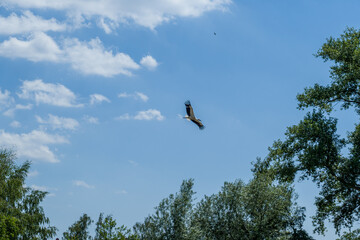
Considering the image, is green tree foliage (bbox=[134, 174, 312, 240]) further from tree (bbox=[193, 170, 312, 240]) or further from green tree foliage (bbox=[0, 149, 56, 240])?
green tree foliage (bbox=[0, 149, 56, 240])

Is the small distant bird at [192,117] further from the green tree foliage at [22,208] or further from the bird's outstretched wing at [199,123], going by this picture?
the green tree foliage at [22,208]

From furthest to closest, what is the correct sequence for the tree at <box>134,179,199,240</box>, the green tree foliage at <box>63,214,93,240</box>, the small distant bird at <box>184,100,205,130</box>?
the green tree foliage at <box>63,214,93,240</box>, the tree at <box>134,179,199,240</box>, the small distant bird at <box>184,100,205,130</box>

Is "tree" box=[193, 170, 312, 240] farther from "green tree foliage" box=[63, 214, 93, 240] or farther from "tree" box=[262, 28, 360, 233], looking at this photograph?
"green tree foliage" box=[63, 214, 93, 240]

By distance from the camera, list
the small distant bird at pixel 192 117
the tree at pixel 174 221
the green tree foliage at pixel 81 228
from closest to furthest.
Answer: the small distant bird at pixel 192 117, the tree at pixel 174 221, the green tree foliage at pixel 81 228

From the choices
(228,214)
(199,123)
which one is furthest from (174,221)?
(199,123)

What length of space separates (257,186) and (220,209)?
15.6ft

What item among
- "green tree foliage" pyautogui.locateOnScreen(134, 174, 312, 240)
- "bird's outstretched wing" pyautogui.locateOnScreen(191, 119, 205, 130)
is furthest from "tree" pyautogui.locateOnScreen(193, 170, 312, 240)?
"bird's outstretched wing" pyautogui.locateOnScreen(191, 119, 205, 130)

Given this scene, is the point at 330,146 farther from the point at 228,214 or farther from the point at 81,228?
the point at 81,228

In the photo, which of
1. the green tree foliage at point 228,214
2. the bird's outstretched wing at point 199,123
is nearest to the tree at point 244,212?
the green tree foliage at point 228,214

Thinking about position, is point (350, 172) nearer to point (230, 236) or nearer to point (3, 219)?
point (230, 236)

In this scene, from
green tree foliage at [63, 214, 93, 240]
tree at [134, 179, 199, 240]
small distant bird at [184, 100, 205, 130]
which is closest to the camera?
small distant bird at [184, 100, 205, 130]

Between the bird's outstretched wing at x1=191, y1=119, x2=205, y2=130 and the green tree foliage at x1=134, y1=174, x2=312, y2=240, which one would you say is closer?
the bird's outstretched wing at x1=191, y1=119, x2=205, y2=130

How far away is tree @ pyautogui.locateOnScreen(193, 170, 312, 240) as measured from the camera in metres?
47.4

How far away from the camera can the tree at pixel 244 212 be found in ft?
155
